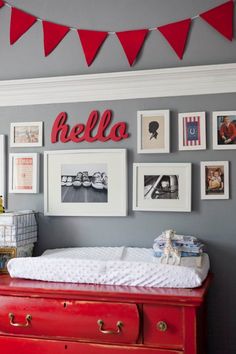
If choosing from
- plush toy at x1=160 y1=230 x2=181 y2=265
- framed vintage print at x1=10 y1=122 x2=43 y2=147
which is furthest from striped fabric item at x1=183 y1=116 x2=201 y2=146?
framed vintage print at x1=10 y1=122 x2=43 y2=147

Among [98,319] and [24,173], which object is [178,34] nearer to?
[24,173]

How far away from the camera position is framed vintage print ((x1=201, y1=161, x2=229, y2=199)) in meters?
2.28

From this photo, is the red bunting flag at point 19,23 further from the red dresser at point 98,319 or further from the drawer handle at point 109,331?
the drawer handle at point 109,331

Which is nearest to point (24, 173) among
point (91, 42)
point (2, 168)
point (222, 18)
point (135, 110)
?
point (2, 168)

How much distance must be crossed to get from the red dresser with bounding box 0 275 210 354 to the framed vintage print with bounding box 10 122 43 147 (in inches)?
35.2

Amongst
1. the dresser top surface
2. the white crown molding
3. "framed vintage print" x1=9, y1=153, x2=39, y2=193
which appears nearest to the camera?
the dresser top surface

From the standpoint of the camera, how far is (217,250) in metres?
2.28

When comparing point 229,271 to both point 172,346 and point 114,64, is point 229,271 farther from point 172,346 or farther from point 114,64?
point 114,64

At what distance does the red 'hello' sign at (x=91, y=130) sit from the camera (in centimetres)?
242

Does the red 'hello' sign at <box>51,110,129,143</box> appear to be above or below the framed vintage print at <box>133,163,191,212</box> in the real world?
above

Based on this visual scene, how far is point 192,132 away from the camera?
2.33 m

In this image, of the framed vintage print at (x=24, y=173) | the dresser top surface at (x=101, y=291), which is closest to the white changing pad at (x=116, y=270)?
the dresser top surface at (x=101, y=291)

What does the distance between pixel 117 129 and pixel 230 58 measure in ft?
2.35

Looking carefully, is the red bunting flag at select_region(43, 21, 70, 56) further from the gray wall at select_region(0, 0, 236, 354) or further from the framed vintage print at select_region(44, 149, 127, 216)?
the framed vintage print at select_region(44, 149, 127, 216)
